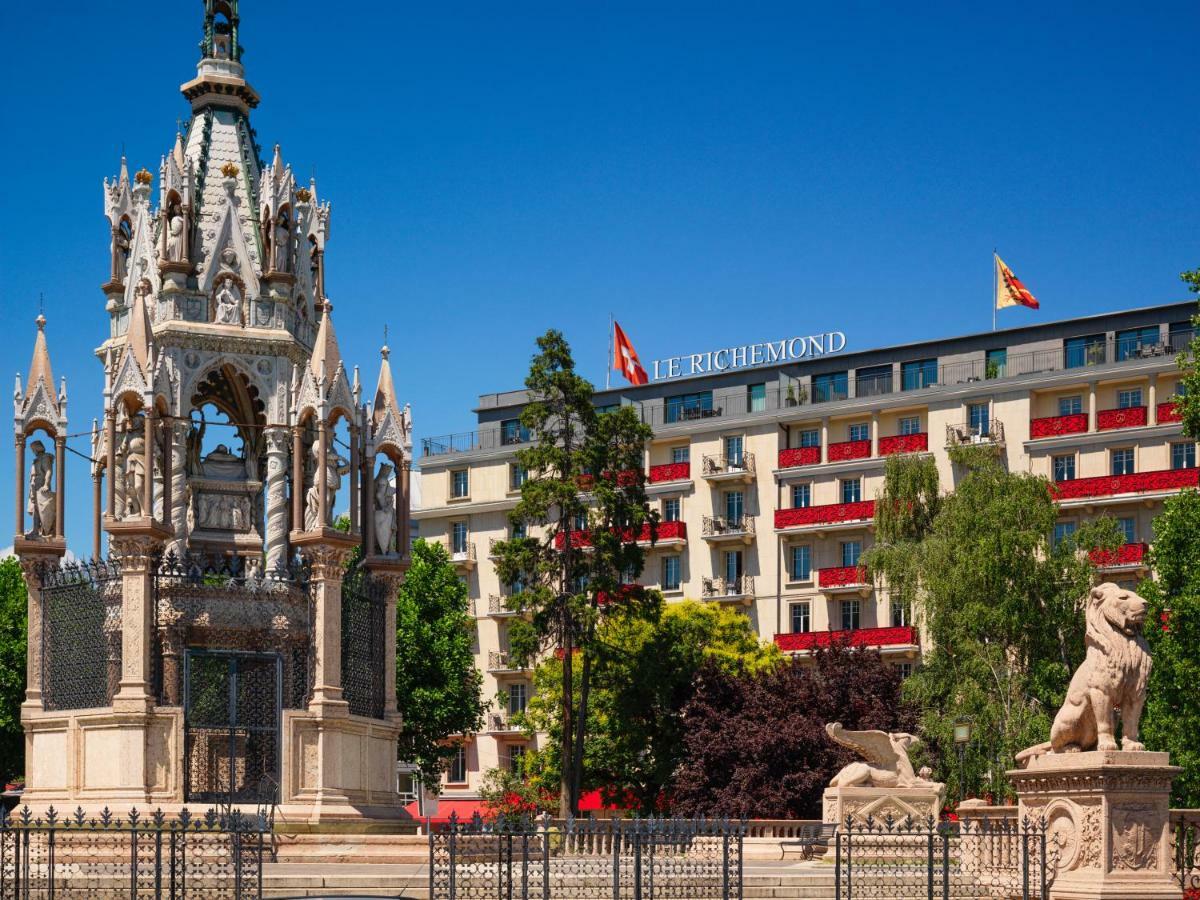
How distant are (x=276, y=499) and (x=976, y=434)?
143ft

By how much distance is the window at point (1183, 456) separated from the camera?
69.4 m

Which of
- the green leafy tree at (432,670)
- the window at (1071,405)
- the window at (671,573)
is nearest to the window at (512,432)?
the window at (671,573)

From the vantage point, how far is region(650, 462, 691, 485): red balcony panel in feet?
262

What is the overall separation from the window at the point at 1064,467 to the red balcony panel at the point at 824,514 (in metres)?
6.75

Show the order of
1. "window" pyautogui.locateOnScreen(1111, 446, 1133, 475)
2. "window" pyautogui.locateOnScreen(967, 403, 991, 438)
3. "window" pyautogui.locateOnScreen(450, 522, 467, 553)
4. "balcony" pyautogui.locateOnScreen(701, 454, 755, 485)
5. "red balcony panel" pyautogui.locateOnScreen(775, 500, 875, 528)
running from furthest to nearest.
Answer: "window" pyautogui.locateOnScreen(450, 522, 467, 553), "balcony" pyautogui.locateOnScreen(701, 454, 755, 485), "red balcony panel" pyautogui.locateOnScreen(775, 500, 875, 528), "window" pyautogui.locateOnScreen(967, 403, 991, 438), "window" pyautogui.locateOnScreen(1111, 446, 1133, 475)

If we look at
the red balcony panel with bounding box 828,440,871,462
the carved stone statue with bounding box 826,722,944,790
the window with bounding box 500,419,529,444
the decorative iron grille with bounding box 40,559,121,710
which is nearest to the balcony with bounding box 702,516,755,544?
the red balcony panel with bounding box 828,440,871,462

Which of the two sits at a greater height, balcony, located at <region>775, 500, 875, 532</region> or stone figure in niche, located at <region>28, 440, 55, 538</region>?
balcony, located at <region>775, 500, 875, 532</region>

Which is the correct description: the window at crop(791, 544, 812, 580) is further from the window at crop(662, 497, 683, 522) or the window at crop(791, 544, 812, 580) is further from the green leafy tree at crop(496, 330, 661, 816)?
the green leafy tree at crop(496, 330, 661, 816)

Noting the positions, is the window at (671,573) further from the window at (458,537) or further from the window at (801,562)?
the window at (458,537)

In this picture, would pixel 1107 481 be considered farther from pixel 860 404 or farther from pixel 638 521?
pixel 638 521

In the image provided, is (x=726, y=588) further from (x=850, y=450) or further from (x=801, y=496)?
(x=850, y=450)

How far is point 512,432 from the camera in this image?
3406 inches

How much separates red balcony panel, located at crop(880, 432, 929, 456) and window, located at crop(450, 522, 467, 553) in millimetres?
19837

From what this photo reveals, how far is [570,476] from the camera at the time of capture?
2039 inches
